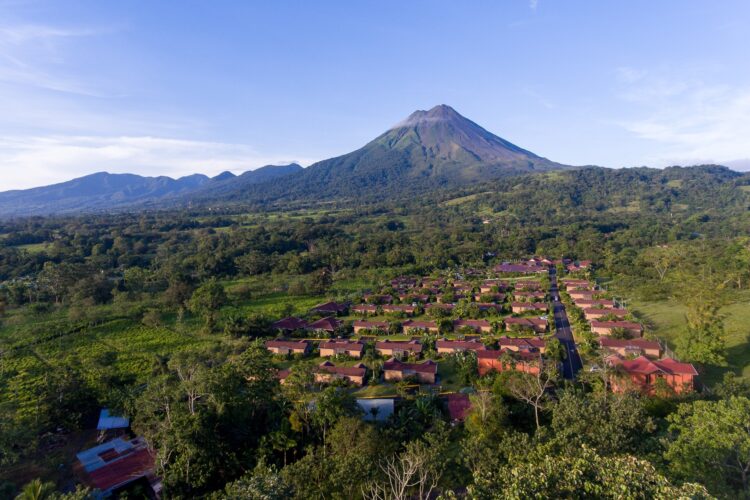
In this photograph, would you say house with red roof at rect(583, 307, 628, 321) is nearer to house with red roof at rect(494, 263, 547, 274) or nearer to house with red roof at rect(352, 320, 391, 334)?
house with red roof at rect(352, 320, 391, 334)

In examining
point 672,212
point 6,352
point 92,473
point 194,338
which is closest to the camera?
point 92,473

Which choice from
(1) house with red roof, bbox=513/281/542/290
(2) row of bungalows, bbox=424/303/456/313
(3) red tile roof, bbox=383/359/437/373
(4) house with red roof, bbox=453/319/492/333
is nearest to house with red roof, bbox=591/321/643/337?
(4) house with red roof, bbox=453/319/492/333

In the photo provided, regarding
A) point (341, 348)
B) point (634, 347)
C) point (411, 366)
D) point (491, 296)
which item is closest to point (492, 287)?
point (491, 296)

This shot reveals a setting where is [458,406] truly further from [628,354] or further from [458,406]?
[628,354]

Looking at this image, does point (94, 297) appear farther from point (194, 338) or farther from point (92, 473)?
point (92, 473)

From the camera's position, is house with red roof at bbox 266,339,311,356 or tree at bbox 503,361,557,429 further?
house with red roof at bbox 266,339,311,356

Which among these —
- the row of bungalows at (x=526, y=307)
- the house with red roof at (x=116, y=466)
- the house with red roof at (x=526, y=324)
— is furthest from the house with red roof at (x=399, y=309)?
the house with red roof at (x=116, y=466)

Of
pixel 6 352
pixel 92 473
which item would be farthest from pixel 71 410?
pixel 6 352
